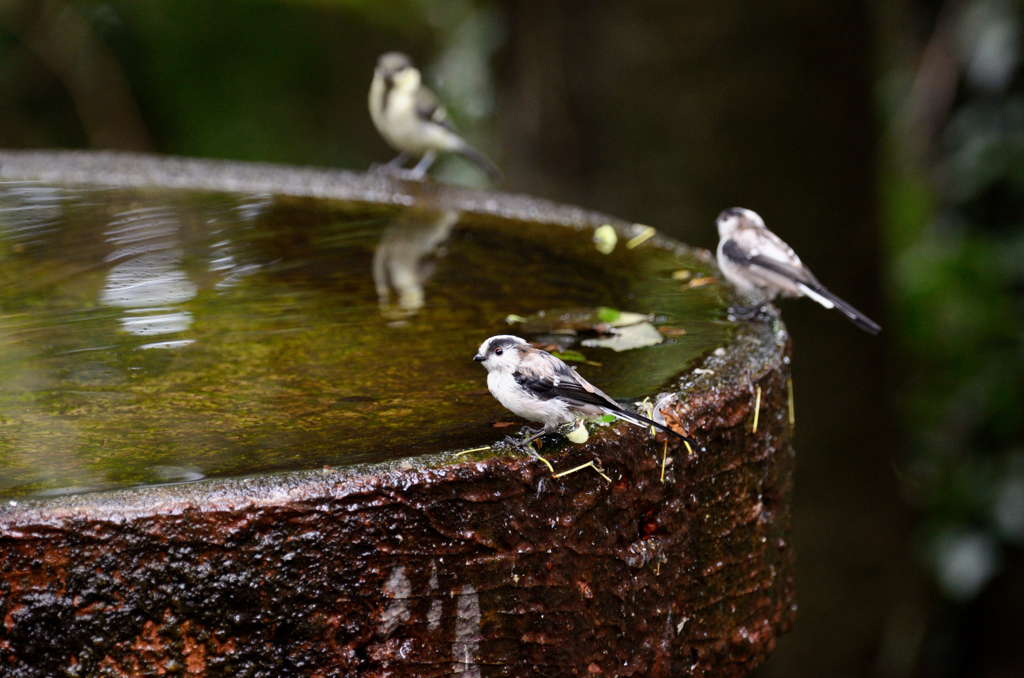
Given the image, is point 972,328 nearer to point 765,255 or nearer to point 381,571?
point 765,255

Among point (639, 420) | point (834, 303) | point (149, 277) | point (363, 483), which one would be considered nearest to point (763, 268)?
point (834, 303)

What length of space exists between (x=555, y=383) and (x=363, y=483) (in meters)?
0.46

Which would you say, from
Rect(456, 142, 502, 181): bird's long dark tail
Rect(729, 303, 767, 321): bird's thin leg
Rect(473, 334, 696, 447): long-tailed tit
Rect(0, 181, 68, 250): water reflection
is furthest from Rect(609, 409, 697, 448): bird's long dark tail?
Rect(456, 142, 502, 181): bird's long dark tail

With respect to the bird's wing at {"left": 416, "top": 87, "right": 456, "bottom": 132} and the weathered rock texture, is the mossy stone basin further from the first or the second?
the bird's wing at {"left": 416, "top": 87, "right": 456, "bottom": 132}

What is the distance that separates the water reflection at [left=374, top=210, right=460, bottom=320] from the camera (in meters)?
2.98

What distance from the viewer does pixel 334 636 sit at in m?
1.72

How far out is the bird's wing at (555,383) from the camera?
1883 millimetres

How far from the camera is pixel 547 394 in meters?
1.92

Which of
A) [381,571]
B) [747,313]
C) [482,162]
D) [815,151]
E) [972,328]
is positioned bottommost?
[972,328]

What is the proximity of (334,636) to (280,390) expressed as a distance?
26.9 inches

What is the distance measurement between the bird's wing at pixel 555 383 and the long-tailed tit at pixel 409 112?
357 centimetres

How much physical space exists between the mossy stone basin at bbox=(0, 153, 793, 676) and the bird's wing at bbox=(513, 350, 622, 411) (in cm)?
8

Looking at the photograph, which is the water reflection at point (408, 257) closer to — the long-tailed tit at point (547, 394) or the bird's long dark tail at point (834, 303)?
the long-tailed tit at point (547, 394)

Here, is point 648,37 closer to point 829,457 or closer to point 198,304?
point 829,457
